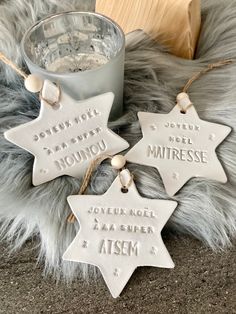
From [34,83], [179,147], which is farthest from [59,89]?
[179,147]

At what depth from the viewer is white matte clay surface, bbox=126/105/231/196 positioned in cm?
53

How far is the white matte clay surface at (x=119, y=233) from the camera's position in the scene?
1.56ft

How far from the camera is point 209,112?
58 cm

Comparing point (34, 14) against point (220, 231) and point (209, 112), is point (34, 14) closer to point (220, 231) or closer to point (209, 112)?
point (209, 112)

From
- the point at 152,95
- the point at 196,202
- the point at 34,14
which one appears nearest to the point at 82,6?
the point at 34,14

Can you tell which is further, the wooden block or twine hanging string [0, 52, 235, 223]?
the wooden block

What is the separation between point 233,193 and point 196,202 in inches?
1.6

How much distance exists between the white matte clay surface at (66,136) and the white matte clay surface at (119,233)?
0.13 ft

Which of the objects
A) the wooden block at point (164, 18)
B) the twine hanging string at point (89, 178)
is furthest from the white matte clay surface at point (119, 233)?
the wooden block at point (164, 18)

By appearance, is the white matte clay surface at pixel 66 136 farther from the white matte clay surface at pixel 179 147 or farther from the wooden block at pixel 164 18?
the wooden block at pixel 164 18

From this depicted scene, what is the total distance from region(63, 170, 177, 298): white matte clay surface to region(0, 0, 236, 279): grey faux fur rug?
0.01 m

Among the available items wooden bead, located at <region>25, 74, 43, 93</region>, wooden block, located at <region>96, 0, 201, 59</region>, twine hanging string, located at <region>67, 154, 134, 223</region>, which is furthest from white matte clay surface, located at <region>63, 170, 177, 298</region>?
wooden block, located at <region>96, 0, 201, 59</region>

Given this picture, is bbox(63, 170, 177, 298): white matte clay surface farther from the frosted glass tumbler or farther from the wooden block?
the wooden block

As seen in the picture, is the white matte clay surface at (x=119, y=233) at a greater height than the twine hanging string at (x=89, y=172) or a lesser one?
lesser
